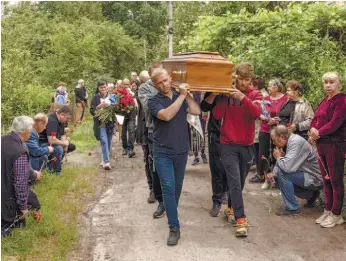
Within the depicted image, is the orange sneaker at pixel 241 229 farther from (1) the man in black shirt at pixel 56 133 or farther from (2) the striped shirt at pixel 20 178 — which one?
(1) the man in black shirt at pixel 56 133

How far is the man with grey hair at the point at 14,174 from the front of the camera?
5.23 meters

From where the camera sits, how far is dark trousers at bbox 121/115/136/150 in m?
10.9

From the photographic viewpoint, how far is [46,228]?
565 centimetres

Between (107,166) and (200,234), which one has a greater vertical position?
(200,234)

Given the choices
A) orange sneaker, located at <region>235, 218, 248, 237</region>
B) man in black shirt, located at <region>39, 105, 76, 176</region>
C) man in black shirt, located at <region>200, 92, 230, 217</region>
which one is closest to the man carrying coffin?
orange sneaker, located at <region>235, 218, 248, 237</region>

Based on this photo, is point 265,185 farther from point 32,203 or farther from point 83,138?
point 83,138

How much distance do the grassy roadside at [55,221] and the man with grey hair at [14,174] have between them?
23cm

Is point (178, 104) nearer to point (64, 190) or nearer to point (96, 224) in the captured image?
point (96, 224)

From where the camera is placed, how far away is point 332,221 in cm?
597

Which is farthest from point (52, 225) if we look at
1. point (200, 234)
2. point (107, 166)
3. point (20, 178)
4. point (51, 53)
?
point (51, 53)

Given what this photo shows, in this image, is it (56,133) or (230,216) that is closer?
(230,216)

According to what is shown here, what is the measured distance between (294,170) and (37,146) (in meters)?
4.03

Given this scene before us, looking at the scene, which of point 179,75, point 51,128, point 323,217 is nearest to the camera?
point 179,75

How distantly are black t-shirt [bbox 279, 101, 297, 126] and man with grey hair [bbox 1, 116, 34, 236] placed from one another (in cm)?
402
